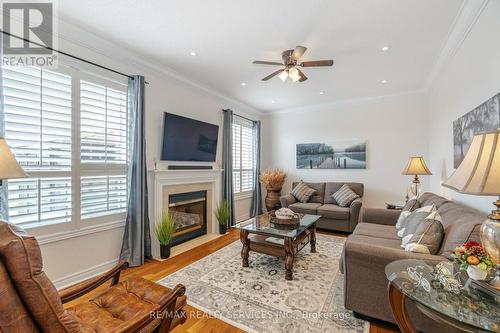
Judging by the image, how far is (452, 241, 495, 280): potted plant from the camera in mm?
1130

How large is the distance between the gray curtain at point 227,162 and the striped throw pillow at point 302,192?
1509mm

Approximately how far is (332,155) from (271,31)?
3.55m

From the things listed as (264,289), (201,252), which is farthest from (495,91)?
(201,252)

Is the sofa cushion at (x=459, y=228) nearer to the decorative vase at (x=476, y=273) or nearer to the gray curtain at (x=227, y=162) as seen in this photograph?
the decorative vase at (x=476, y=273)

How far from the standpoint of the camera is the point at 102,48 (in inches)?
108

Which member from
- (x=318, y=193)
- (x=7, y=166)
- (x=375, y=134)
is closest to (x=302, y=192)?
(x=318, y=193)

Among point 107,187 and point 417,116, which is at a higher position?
point 417,116

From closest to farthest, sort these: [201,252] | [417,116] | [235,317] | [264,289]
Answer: [235,317]
[264,289]
[201,252]
[417,116]

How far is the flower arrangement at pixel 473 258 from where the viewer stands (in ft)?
3.69

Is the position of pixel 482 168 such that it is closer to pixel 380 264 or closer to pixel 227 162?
pixel 380 264

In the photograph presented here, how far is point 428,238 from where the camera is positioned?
1777 mm

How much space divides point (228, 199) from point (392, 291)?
3.56 m

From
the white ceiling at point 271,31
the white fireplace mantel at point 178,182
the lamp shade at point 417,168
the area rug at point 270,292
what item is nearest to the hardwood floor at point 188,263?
the area rug at point 270,292

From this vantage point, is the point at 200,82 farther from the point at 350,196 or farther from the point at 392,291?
the point at 392,291
